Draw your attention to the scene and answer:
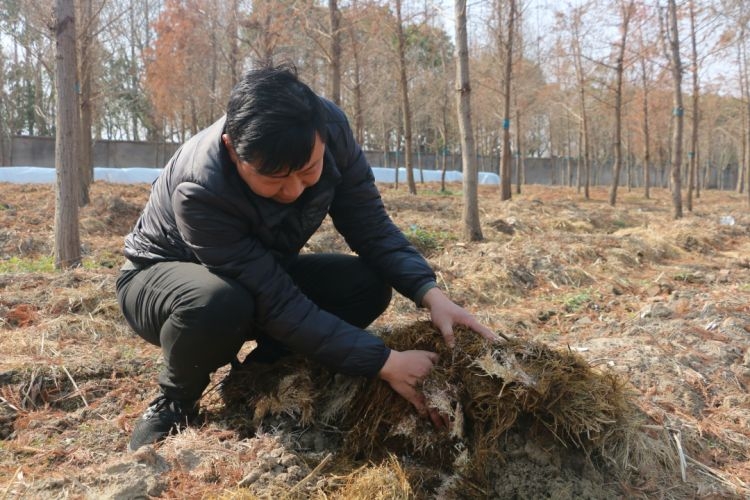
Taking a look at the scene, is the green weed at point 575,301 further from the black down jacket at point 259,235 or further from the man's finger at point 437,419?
the man's finger at point 437,419

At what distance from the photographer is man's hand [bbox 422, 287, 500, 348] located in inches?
85.2

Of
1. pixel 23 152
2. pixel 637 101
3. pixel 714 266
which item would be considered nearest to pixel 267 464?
pixel 714 266

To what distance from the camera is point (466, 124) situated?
809 cm

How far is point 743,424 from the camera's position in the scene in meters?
2.43

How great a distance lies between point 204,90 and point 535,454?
19817 mm

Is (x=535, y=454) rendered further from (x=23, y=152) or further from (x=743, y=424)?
(x=23, y=152)

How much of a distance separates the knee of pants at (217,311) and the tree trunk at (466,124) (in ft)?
21.3

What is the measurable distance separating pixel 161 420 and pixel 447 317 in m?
1.11

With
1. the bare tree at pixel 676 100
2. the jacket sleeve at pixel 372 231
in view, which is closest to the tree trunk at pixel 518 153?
the bare tree at pixel 676 100

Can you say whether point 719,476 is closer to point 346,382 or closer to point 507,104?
point 346,382

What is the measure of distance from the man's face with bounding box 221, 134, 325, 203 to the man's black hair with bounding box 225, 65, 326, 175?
Result: 0.11 ft

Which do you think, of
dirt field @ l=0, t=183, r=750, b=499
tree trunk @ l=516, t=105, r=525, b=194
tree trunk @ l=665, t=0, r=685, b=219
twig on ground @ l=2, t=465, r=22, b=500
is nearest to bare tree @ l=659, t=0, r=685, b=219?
tree trunk @ l=665, t=0, r=685, b=219

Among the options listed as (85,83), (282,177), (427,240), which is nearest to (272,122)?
(282,177)

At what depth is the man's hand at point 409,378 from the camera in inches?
76.7
